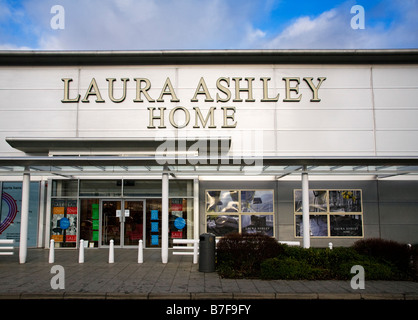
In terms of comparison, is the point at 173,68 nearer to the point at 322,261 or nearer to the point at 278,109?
the point at 278,109

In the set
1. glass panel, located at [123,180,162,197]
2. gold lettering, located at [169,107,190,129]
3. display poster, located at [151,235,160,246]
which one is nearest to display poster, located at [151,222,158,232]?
display poster, located at [151,235,160,246]

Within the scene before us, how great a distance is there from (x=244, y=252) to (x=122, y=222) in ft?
24.9

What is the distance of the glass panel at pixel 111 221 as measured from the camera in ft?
50.6

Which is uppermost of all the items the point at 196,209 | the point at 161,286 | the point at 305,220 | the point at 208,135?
the point at 208,135

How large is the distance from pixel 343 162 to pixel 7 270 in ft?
38.0

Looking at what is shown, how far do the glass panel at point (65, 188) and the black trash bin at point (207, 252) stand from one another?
8.51 metres

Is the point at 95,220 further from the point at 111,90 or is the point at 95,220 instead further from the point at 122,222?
the point at 111,90

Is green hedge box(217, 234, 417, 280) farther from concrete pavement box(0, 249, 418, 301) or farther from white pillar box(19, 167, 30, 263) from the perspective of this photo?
white pillar box(19, 167, 30, 263)

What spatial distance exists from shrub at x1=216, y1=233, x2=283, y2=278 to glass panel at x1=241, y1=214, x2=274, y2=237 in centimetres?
492

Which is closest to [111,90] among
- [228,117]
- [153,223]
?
[228,117]

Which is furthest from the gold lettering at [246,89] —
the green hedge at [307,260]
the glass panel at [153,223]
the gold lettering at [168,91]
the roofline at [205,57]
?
the green hedge at [307,260]

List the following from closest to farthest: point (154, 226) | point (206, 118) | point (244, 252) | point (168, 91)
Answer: point (244, 252) → point (154, 226) → point (206, 118) → point (168, 91)

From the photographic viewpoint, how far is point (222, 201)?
15.3m
